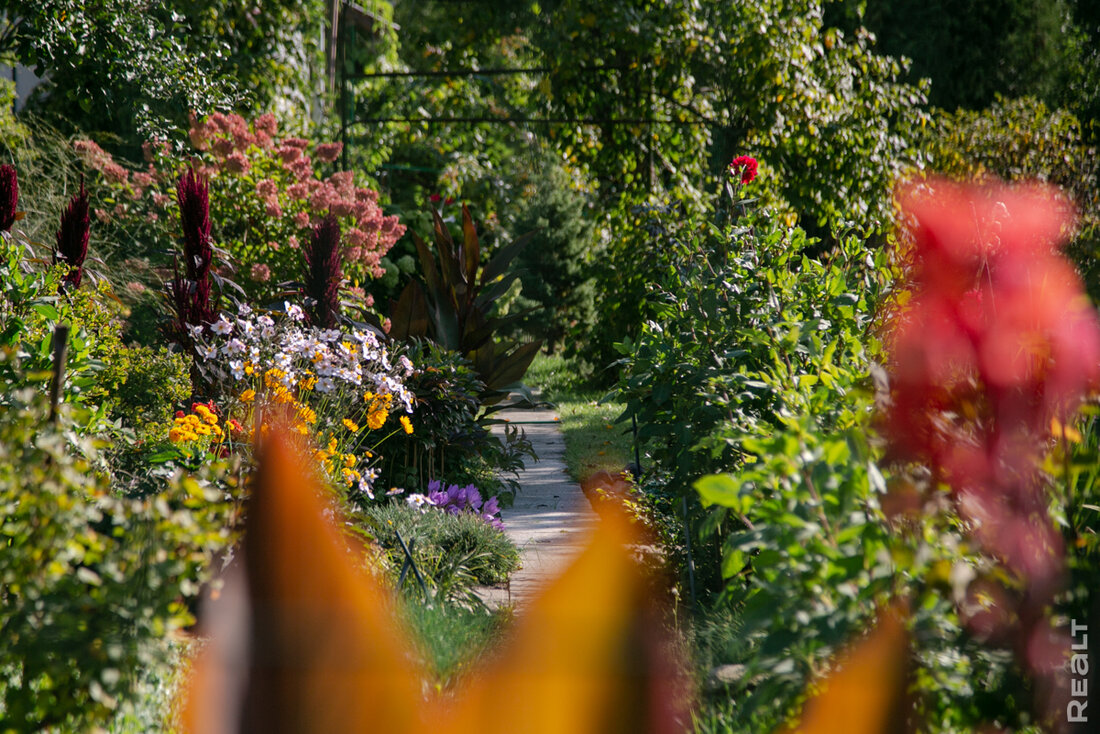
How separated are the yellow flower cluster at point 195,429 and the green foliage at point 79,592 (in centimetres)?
143

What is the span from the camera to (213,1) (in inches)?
348

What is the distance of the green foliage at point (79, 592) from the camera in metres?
1.40

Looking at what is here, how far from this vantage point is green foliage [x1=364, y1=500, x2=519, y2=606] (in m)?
3.14

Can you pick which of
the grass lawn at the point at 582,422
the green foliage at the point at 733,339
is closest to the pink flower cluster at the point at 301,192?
the grass lawn at the point at 582,422

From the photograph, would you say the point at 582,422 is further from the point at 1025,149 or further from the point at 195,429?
the point at 1025,149

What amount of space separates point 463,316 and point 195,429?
2.39 m

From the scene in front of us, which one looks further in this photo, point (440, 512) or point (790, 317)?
point (440, 512)

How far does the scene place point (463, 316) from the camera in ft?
17.7

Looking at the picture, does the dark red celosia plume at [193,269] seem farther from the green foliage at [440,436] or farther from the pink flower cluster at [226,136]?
the pink flower cluster at [226,136]

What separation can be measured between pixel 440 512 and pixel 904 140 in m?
5.94

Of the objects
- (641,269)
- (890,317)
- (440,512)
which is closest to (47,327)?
(440,512)

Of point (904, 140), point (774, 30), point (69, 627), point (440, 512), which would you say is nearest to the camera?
point (69, 627)

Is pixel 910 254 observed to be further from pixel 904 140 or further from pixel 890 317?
pixel 904 140

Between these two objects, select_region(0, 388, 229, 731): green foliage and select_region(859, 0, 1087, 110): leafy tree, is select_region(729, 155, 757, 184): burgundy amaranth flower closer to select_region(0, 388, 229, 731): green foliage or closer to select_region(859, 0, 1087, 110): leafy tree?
select_region(0, 388, 229, 731): green foliage
